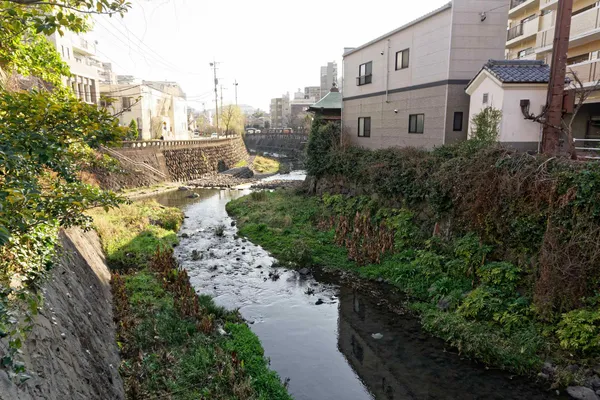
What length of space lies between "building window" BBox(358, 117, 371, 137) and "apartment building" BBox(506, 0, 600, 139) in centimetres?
1119

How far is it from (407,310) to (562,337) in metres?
4.62

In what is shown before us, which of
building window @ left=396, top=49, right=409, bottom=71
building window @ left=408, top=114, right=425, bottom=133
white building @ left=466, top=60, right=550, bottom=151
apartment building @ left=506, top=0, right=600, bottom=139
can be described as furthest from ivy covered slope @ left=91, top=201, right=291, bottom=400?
building window @ left=396, top=49, right=409, bottom=71

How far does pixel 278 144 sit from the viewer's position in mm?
86500

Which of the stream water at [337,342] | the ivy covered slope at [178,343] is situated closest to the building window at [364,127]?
the stream water at [337,342]

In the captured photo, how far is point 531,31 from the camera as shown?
2834 centimetres

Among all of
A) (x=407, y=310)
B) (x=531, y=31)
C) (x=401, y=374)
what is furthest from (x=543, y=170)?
(x=531, y=31)

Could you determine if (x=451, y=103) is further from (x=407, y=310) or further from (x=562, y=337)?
(x=562, y=337)

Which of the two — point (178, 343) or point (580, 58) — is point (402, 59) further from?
point (178, 343)

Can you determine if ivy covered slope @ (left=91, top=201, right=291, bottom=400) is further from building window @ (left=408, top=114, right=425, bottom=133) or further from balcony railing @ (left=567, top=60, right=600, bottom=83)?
balcony railing @ (left=567, top=60, right=600, bottom=83)

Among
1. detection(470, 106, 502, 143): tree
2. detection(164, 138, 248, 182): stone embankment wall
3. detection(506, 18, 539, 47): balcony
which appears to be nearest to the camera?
detection(470, 106, 502, 143): tree

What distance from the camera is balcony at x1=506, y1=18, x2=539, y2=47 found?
91.7 ft

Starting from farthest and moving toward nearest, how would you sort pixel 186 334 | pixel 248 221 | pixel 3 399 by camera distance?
1. pixel 248 221
2. pixel 186 334
3. pixel 3 399

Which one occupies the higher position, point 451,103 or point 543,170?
point 451,103

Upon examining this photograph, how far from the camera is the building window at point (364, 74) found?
2455cm
